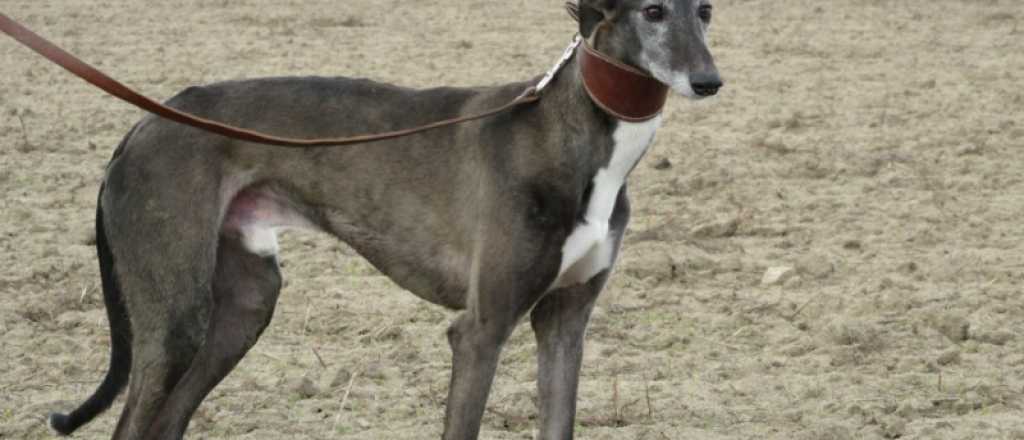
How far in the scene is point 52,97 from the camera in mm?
10648

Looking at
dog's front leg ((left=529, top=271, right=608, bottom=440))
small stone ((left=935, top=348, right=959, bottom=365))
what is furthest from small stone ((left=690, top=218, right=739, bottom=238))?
dog's front leg ((left=529, top=271, right=608, bottom=440))

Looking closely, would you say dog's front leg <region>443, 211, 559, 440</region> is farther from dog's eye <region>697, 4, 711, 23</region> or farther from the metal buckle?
dog's eye <region>697, 4, 711, 23</region>

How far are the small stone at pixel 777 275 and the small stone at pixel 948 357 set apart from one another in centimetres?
109

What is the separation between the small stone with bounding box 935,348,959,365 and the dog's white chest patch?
6.80 ft

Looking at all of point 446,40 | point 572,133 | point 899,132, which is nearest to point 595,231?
point 572,133

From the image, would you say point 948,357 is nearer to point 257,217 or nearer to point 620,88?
point 620,88

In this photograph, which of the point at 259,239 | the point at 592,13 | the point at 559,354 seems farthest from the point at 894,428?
the point at 259,239

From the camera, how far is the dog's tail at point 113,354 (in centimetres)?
496

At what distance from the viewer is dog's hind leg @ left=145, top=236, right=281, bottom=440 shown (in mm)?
5039

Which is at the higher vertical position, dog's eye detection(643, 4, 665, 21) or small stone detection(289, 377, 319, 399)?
dog's eye detection(643, 4, 665, 21)

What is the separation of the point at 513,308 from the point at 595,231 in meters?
0.30

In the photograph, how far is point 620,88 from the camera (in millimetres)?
4555

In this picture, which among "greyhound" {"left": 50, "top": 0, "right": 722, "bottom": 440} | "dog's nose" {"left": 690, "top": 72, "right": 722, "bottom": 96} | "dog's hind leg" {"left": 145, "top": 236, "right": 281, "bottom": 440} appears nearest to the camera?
"dog's nose" {"left": 690, "top": 72, "right": 722, "bottom": 96}

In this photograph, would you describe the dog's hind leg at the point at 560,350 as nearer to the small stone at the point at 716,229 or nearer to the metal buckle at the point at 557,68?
the metal buckle at the point at 557,68
